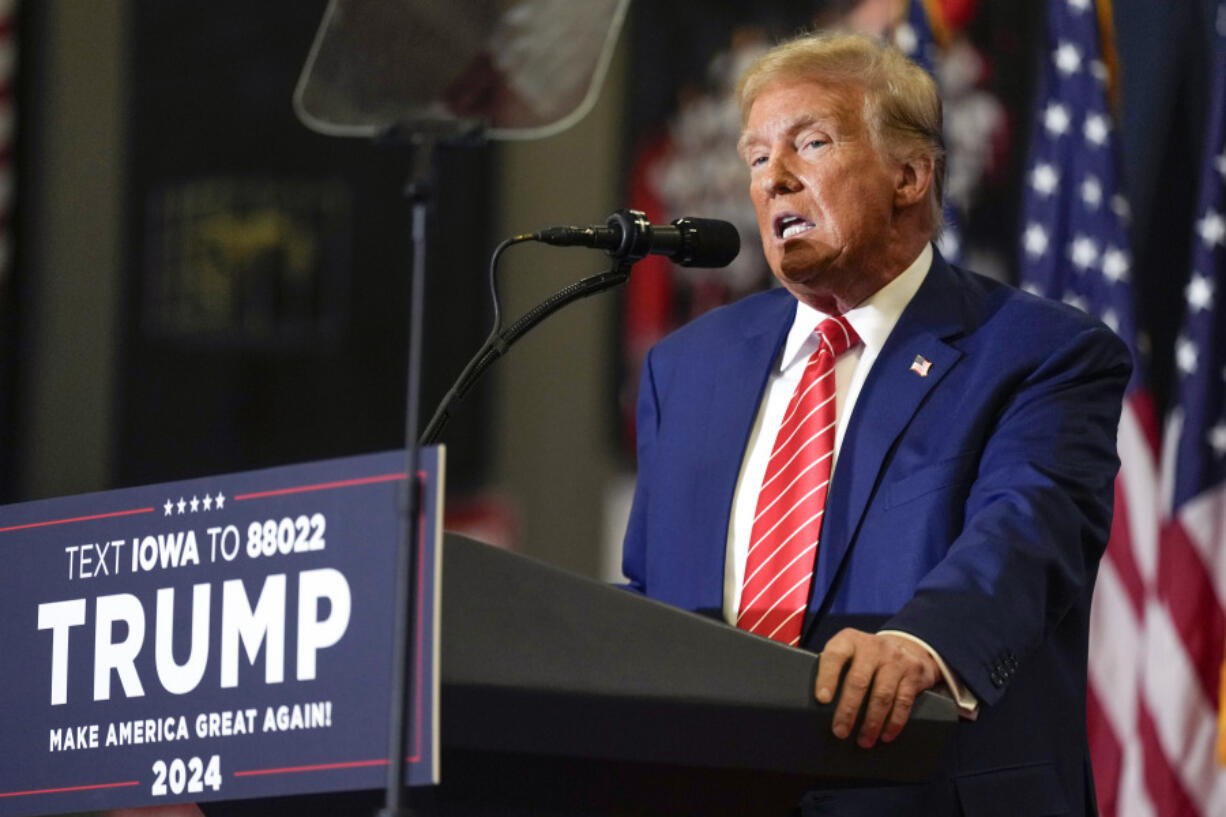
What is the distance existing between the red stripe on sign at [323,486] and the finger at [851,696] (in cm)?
44

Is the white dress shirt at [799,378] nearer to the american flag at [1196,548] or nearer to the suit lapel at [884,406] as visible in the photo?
the suit lapel at [884,406]

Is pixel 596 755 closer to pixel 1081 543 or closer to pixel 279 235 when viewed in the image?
pixel 1081 543

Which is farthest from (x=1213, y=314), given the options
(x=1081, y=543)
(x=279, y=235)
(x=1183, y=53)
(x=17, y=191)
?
(x=17, y=191)

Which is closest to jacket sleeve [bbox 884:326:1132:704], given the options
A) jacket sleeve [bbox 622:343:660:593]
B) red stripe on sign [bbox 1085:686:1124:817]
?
jacket sleeve [bbox 622:343:660:593]

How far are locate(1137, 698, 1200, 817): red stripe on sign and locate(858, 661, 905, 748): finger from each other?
2.34 m

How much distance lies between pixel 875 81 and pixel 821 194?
0.17m

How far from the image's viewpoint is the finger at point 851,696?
1443mm

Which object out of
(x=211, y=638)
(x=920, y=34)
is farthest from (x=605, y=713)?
(x=920, y=34)

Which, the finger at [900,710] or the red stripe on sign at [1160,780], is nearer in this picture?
the finger at [900,710]

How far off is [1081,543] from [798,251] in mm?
532

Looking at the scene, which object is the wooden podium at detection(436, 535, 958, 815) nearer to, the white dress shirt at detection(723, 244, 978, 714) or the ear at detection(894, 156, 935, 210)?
the white dress shirt at detection(723, 244, 978, 714)

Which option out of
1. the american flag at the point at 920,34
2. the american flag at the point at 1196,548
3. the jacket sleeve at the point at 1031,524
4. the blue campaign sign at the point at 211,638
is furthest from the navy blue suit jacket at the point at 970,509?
the american flag at the point at 920,34

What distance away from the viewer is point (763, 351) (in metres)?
2.18

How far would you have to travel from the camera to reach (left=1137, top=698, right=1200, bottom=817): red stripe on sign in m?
3.58
